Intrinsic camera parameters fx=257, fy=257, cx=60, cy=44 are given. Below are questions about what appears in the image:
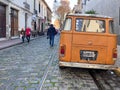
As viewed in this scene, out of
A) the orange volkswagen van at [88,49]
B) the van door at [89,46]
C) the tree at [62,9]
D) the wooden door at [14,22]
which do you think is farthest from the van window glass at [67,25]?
the tree at [62,9]

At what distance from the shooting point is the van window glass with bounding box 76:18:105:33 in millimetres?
8547

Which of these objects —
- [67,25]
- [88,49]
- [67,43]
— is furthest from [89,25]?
[67,43]

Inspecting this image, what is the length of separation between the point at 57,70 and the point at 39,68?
0.75 m

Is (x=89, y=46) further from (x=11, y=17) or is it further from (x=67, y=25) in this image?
(x=11, y=17)

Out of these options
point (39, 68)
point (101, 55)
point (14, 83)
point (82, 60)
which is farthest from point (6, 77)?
point (101, 55)

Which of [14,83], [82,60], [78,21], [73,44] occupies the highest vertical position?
[78,21]

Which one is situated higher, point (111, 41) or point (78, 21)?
point (78, 21)

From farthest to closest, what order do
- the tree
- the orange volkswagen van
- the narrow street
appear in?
the tree < the orange volkswagen van < the narrow street

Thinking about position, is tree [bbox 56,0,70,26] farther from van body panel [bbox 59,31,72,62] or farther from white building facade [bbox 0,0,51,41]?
van body panel [bbox 59,31,72,62]

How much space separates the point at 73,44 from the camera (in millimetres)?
8289

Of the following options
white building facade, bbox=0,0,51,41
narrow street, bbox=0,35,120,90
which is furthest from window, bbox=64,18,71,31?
white building facade, bbox=0,0,51,41

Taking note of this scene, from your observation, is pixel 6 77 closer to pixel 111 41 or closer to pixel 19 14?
pixel 111 41

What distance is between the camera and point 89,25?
8.64m

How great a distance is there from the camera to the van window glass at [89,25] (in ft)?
28.0
